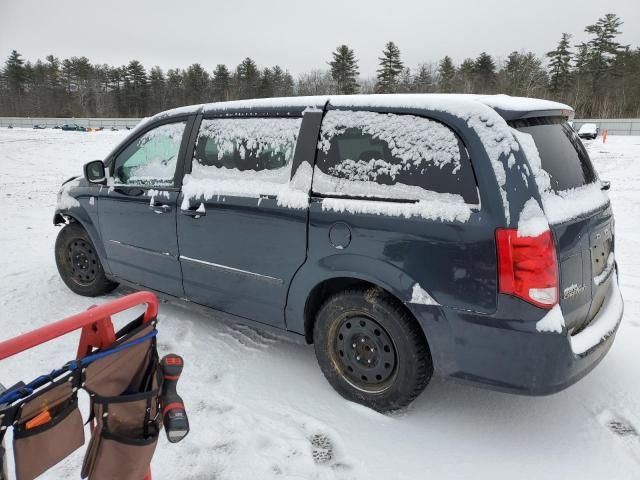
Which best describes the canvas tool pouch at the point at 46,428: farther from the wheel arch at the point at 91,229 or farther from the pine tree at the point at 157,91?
the pine tree at the point at 157,91

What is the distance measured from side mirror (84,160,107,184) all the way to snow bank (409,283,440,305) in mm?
3181

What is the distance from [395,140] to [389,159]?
11cm

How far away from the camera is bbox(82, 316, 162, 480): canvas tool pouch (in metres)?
1.57

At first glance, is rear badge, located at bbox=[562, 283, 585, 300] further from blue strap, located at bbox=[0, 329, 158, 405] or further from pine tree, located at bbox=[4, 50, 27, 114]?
pine tree, located at bbox=[4, 50, 27, 114]

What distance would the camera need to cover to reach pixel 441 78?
68.0 m

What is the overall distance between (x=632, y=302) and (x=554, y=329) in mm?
2914

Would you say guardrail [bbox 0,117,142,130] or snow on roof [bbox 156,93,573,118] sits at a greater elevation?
snow on roof [bbox 156,93,573,118]

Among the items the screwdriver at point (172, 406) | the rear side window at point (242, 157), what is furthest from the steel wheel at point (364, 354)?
the screwdriver at point (172, 406)

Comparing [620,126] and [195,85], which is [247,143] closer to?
[620,126]

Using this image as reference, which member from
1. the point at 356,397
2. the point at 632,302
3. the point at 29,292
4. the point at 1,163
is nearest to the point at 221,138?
the point at 356,397

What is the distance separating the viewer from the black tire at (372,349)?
9.01 ft

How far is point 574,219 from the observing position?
2525mm

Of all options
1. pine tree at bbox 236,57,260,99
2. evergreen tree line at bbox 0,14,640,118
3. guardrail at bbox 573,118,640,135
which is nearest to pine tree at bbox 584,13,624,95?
evergreen tree line at bbox 0,14,640,118

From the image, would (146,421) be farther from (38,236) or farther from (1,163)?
(1,163)
